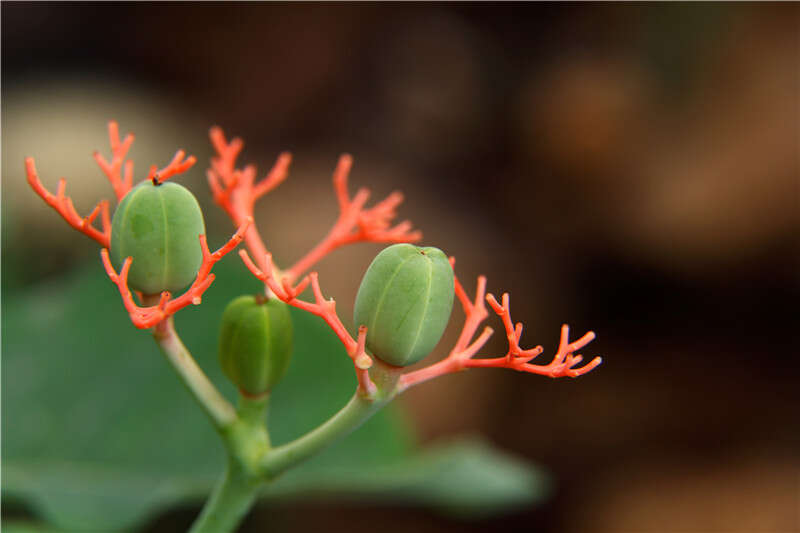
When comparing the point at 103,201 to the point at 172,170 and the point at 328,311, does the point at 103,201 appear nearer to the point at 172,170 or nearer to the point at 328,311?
the point at 172,170

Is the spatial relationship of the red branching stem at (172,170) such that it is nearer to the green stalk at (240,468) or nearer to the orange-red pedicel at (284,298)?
the orange-red pedicel at (284,298)

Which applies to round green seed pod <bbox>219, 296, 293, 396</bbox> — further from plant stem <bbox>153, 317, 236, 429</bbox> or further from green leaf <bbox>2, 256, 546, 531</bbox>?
green leaf <bbox>2, 256, 546, 531</bbox>

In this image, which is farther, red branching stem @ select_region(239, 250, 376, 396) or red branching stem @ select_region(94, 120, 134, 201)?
red branching stem @ select_region(94, 120, 134, 201)

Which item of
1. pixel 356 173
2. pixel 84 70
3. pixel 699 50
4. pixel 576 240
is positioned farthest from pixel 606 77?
pixel 84 70

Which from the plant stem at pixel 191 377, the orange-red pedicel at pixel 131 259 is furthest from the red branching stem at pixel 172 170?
the plant stem at pixel 191 377

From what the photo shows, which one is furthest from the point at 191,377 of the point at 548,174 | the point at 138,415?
the point at 548,174

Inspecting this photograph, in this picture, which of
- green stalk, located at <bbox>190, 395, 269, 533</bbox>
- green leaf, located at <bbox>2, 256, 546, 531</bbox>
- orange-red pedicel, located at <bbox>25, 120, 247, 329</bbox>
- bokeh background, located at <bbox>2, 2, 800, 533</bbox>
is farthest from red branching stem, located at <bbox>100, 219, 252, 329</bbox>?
bokeh background, located at <bbox>2, 2, 800, 533</bbox>

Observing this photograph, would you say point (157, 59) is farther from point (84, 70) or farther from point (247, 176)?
point (247, 176)
